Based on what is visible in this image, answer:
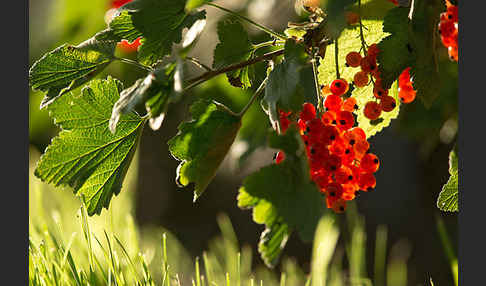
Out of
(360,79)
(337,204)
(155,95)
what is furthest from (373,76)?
(155,95)

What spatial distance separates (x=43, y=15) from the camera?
2.51 m

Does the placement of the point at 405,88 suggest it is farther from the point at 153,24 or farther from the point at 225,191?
the point at 225,191

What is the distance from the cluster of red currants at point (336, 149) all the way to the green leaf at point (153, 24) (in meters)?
0.12

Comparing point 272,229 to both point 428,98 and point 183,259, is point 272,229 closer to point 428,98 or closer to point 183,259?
point 428,98

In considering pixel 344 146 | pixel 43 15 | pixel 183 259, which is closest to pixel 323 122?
pixel 344 146

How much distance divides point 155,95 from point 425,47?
25cm

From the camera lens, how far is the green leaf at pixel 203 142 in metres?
0.48

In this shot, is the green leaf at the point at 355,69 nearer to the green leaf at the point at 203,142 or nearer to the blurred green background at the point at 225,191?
the green leaf at the point at 203,142

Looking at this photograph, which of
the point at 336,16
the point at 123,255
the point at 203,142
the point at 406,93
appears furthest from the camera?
the point at 123,255

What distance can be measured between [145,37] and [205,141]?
0.37 ft

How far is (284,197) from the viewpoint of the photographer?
410 mm

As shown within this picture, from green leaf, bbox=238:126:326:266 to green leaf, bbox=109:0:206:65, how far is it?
15cm

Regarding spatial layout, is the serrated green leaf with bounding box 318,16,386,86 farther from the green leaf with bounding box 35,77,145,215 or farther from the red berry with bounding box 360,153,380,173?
the green leaf with bounding box 35,77,145,215

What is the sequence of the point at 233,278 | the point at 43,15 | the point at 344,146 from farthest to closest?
the point at 43,15 → the point at 233,278 → the point at 344,146
